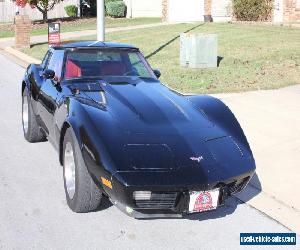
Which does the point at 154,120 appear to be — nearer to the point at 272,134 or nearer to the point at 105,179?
the point at 105,179

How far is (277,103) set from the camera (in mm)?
9812

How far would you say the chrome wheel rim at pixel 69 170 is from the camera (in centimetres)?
488

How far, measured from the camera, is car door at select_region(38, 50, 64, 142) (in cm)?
579

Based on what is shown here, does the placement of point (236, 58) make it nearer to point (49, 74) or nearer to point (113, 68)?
point (113, 68)

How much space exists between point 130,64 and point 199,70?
299 inches

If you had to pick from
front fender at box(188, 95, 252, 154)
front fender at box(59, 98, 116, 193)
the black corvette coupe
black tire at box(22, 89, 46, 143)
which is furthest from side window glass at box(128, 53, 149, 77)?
black tire at box(22, 89, 46, 143)

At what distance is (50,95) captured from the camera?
5.96 metres

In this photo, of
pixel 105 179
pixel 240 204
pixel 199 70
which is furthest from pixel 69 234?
pixel 199 70

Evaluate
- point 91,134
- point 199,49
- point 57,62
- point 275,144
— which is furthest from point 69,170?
point 199,49

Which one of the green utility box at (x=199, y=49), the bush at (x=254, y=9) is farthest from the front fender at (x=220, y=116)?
the bush at (x=254, y=9)

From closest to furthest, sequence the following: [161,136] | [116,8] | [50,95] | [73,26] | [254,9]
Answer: [161,136], [50,95], [254,9], [73,26], [116,8]

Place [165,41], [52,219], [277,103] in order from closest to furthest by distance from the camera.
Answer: [52,219] < [277,103] < [165,41]

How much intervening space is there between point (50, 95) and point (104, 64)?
2.64ft

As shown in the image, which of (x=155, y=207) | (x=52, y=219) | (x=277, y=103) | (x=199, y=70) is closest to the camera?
(x=155, y=207)
